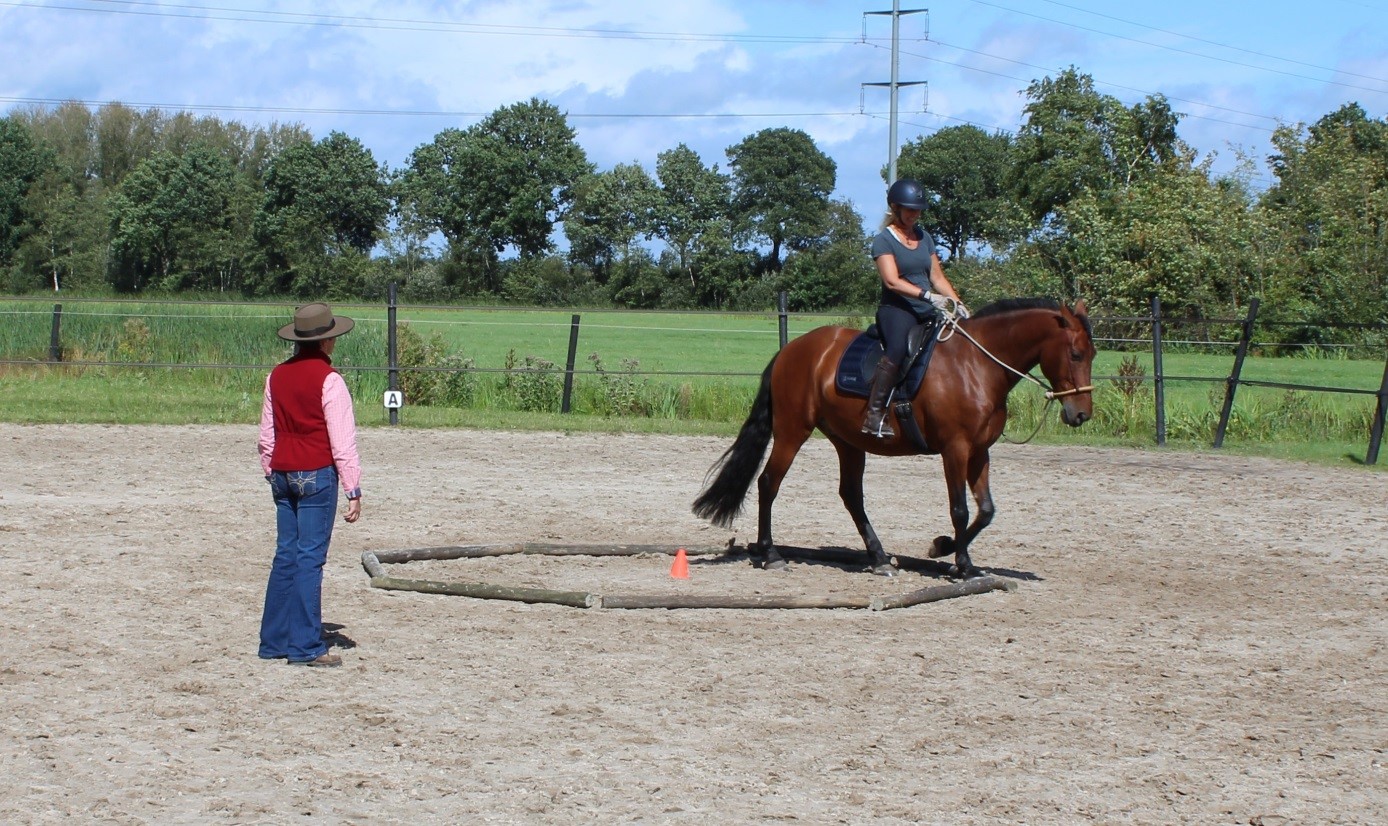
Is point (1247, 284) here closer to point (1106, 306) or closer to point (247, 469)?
point (1106, 306)

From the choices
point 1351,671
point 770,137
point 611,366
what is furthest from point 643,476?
point 770,137

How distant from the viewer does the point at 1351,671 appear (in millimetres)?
6418

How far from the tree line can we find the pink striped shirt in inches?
1330

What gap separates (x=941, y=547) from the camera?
8.65 metres

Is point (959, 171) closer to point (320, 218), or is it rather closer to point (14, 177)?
point (320, 218)

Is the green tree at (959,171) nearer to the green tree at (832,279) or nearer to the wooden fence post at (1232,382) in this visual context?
the green tree at (832,279)

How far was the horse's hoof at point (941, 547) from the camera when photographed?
860cm

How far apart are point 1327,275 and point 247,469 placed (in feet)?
97.9

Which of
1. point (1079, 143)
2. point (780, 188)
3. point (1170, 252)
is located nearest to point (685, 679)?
point (1170, 252)

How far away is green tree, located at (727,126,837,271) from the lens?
71625 mm

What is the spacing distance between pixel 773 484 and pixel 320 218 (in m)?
59.9

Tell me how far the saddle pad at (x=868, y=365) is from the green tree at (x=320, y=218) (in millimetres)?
54070

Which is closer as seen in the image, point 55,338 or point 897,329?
point 897,329

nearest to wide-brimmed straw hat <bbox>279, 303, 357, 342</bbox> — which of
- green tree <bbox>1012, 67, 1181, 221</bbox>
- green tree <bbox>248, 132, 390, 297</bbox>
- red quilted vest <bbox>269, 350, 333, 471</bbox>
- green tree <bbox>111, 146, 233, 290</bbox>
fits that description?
red quilted vest <bbox>269, 350, 333, 471</bbox>
